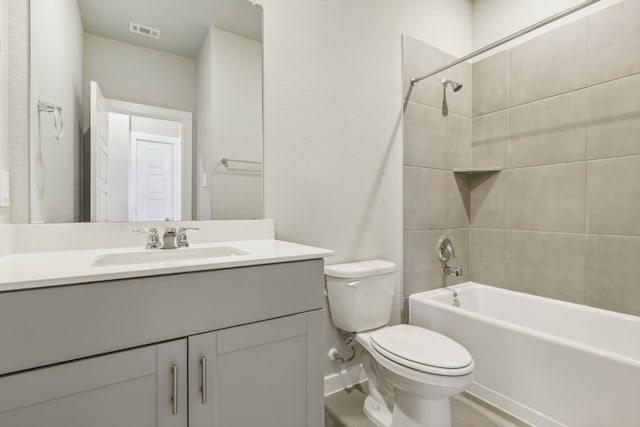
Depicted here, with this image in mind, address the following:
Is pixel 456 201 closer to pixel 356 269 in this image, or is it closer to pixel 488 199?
pixel 488 199

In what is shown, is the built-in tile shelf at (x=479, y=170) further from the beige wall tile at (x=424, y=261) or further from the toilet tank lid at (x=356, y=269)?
the toilet tank lid at (x=356, y=269)

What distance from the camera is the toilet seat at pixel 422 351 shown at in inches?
47.6

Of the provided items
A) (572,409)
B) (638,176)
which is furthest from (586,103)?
(572,409)

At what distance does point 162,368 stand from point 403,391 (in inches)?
39.4

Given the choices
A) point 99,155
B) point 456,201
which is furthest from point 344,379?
point 99,155

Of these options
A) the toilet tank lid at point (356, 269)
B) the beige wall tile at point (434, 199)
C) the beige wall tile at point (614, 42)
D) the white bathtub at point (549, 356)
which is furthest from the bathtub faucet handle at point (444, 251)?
the beige wall tile at point (614, 42)

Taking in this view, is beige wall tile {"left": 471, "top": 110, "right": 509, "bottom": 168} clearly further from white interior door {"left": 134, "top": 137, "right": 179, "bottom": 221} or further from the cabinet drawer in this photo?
white interior door {"left": 134, "top": 137, "right": 179, "bottom": 221}

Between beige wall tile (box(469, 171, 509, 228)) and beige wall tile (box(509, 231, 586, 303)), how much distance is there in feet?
0.53

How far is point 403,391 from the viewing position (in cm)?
136

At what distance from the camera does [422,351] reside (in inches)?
51.8

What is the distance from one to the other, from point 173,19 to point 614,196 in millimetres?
2436

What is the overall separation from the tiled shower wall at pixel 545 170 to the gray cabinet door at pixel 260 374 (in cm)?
115

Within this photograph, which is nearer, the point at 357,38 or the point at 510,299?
the point at 357,38

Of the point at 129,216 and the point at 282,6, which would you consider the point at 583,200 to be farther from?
the point at 129,216
